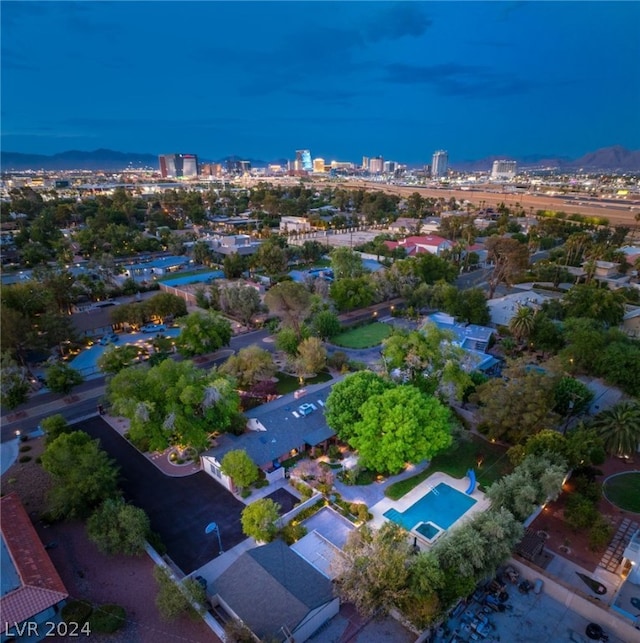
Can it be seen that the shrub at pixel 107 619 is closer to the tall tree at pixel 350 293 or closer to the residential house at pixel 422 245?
the tall tree at pixel 350 293

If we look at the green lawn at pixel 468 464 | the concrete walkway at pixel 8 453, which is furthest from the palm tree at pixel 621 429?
the concrete walkway at pixel 8 453

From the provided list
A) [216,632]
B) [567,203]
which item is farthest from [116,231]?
[567,203]

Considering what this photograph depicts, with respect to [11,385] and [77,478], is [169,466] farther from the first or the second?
[11,385]

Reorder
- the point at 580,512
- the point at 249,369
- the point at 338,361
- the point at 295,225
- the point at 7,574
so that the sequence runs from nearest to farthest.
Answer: the point at 7,574
the point at 580,512
the point at 249,369
the point at 338,361
the point at 295,225

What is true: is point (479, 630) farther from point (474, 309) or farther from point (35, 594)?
point (474, 309)

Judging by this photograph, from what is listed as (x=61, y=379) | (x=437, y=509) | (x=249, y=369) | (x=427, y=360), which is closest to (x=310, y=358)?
(x=249, y=369)

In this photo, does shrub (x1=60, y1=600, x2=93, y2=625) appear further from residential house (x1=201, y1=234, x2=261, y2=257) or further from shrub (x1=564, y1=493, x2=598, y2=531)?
residential house (x1=201, y1=234, x2=261, y2=257)

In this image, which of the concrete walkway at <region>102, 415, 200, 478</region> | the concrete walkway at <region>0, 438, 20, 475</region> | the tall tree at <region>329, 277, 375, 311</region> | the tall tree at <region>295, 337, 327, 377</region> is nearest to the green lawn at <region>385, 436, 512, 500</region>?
the concrete walkway at <region>102, 415, 200, 478</region>
